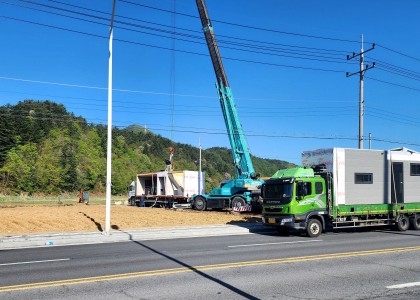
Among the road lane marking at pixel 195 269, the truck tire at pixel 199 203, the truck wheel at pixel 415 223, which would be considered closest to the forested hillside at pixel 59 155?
the truck tire at pixel 199 203

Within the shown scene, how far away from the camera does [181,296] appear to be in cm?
692

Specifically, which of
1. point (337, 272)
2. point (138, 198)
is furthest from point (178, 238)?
point (138, 198)

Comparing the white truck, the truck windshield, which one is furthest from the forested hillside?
the truck windshield

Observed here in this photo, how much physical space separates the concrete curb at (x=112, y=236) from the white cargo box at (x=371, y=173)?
4.19 metres

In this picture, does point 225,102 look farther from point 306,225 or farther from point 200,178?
point 306,225

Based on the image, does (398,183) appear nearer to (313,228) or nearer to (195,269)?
(313,228)

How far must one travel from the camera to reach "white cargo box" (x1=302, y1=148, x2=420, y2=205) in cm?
1784

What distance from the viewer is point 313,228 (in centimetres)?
1694

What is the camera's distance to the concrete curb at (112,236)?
48.1 feet

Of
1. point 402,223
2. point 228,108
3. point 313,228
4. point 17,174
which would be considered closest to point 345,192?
point 313,228

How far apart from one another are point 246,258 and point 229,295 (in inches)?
156

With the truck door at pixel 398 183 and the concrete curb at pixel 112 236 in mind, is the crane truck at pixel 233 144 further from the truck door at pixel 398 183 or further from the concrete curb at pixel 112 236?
the truck door at pixel 398 183

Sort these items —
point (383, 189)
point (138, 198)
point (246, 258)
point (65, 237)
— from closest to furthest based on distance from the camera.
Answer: point (246, 258) → point (65, 237) → point (383, 189) → point (138, 198)

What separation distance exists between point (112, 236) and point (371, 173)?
463 inches
